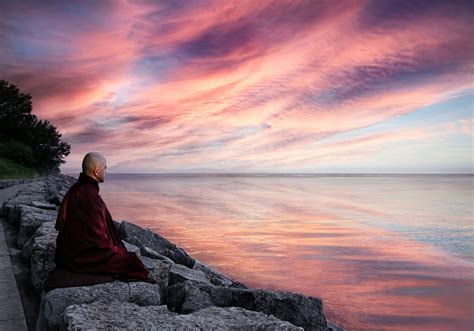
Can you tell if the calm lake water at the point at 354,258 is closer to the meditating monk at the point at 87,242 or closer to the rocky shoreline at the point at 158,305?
the rocky shoreline at the point at 158,305

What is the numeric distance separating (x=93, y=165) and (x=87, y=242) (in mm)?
892

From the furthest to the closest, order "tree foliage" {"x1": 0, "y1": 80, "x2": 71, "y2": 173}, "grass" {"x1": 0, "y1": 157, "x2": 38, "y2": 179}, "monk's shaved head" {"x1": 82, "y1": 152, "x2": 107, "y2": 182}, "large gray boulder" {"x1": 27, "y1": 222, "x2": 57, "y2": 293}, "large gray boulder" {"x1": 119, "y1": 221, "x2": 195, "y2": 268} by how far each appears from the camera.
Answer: "tree foliage" {"x1": 0, "y1": 80, "x2": 71, "y2": 173} → "grass" {"x1": 0, "y1": 157, "x2": 38, "y2": 179} → "large gray boulder" {"x1": 119, "y1": 221, "x2": 195, "y2": 268} → "large gray boulder" {"x1": 27, "y1": 222, "x2": 57, "y2": 293} → "monk's shaved head" {"x1": 82, "y1": 152, "x2": 107, "y2": 182}

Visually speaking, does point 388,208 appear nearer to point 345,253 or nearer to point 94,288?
point 345,253

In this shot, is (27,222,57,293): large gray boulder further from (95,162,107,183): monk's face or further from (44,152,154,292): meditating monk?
(95,162,107,183): monk's face

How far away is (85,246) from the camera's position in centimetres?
551

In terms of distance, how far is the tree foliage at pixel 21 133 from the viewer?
45.9 meters

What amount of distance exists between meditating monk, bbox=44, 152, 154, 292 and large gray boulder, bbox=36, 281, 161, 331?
0.17 m

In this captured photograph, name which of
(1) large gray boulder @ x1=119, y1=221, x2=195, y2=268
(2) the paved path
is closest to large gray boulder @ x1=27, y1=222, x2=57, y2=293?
(2) the paved path

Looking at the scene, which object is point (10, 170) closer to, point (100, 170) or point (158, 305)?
point (100, 170)

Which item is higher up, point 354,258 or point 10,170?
point 10,170

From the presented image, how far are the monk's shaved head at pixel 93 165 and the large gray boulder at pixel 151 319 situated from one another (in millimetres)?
1541

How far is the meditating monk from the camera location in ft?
18.0

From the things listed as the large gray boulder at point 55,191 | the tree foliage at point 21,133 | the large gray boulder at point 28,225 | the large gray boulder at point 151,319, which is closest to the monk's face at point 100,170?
the large gray boulder at point 151,319

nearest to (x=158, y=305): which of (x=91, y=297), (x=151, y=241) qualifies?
(x=91, y=297)
